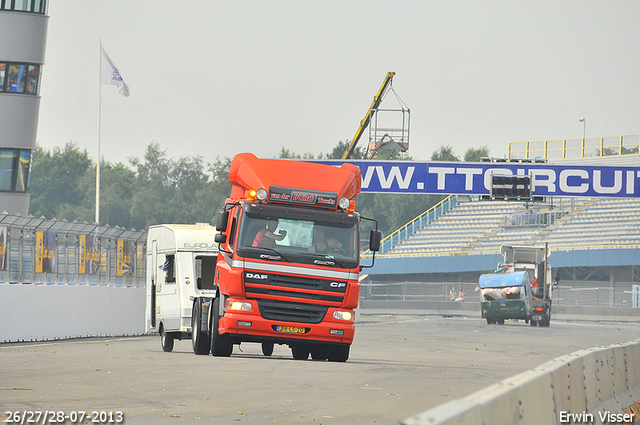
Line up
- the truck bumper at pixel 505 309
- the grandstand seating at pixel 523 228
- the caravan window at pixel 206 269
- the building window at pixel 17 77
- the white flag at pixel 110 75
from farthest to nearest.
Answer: the grandstand seating at pixel 523 228 < the white flag at pixel 110 75 < the truck bumper at pixel 505 309 < the building window at pixel 17 77 < the caravan window at pixel 206 269

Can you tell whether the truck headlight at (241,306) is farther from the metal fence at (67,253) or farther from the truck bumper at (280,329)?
the metal fence at (67,253)

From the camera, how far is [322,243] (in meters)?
16.1

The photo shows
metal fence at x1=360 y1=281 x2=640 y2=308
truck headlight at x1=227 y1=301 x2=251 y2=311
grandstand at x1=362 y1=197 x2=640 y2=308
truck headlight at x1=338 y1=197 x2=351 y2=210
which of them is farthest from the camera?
grandstand at x1=362 y1=197 x2=640 y2=308

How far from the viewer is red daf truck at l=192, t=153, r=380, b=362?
1587 centimetres

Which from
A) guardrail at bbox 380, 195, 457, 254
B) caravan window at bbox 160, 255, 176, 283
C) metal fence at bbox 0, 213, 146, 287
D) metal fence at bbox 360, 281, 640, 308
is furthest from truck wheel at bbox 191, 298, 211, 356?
guardrail at bbox 380, 195, 457, 254

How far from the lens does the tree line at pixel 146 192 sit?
123500 millimetres

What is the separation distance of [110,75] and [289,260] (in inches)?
1353

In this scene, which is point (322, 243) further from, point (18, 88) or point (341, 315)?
point (18, 88)

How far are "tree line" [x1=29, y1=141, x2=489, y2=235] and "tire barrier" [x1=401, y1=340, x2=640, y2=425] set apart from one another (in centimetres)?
10719

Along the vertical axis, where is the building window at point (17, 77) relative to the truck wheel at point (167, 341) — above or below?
above

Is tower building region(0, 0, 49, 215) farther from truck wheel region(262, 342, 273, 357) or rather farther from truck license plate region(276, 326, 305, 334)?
truck license plate region(276, 326, 305, 334)

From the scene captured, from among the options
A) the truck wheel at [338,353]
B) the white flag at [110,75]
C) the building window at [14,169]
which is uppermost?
the white flag at [110,75]

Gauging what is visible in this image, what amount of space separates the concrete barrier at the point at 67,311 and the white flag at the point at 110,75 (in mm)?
19649

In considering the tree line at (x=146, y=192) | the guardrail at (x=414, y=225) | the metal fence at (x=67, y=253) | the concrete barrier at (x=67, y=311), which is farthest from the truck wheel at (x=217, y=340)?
the tree line at (x=146, y=192)
